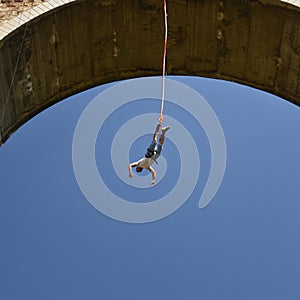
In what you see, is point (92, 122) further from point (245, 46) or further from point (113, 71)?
point (245, 46)

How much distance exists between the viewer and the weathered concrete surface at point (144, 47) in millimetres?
11156

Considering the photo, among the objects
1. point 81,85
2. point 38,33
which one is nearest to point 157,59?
point 81,85

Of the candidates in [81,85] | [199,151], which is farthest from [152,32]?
[199,151]

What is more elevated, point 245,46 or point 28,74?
point 245,46

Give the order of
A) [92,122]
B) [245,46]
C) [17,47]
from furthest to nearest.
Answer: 1. [92,122]
2. [245,46]
3. [17,47]

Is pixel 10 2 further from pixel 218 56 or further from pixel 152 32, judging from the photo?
pixel 218 56

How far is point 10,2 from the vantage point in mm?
10945

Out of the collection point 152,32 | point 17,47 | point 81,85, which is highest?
point 152,32

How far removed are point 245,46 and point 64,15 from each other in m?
2.91

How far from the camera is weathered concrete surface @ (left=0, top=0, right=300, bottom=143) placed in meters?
11.2

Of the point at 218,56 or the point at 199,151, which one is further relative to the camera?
the point at 199,151

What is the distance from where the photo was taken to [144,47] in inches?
474

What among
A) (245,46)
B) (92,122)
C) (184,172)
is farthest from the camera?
(184,172)

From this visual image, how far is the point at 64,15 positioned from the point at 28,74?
1.05 m
